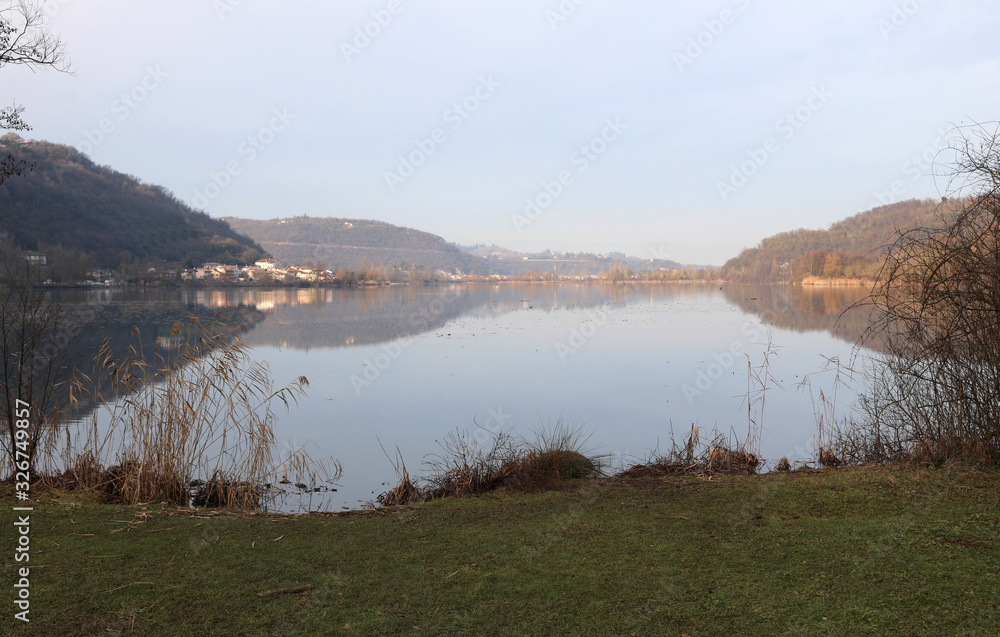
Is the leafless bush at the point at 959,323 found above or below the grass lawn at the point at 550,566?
above

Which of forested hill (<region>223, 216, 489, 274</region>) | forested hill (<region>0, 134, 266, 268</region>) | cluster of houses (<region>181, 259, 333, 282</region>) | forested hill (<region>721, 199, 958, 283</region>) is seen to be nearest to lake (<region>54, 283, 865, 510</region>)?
forested hill (<region>721, 199, 958, 283</region>)

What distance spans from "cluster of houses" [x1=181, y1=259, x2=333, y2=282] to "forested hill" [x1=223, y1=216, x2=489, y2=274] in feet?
139

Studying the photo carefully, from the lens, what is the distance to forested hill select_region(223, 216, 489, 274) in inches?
5748

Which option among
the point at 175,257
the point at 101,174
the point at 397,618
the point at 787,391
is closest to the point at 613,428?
the point at 787,391

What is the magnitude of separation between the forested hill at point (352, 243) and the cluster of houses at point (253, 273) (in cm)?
4234

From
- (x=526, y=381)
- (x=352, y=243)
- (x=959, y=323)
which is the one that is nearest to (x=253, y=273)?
(x=352, y=243)

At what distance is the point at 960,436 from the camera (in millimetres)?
5910

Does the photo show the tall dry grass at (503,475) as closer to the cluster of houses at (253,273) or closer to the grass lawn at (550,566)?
the grass lawn at (550,566)

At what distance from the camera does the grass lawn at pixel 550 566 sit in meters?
2.98

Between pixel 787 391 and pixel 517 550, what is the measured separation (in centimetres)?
1061

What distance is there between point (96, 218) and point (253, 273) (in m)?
21.0

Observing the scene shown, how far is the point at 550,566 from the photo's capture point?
3.73m

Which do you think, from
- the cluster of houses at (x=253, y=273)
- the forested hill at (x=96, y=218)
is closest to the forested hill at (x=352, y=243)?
the cluster of houses at (x=253, y=273)

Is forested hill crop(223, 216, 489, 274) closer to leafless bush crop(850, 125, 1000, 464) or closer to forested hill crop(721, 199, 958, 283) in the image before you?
forested hill crop(721, 199, 958, 283)
